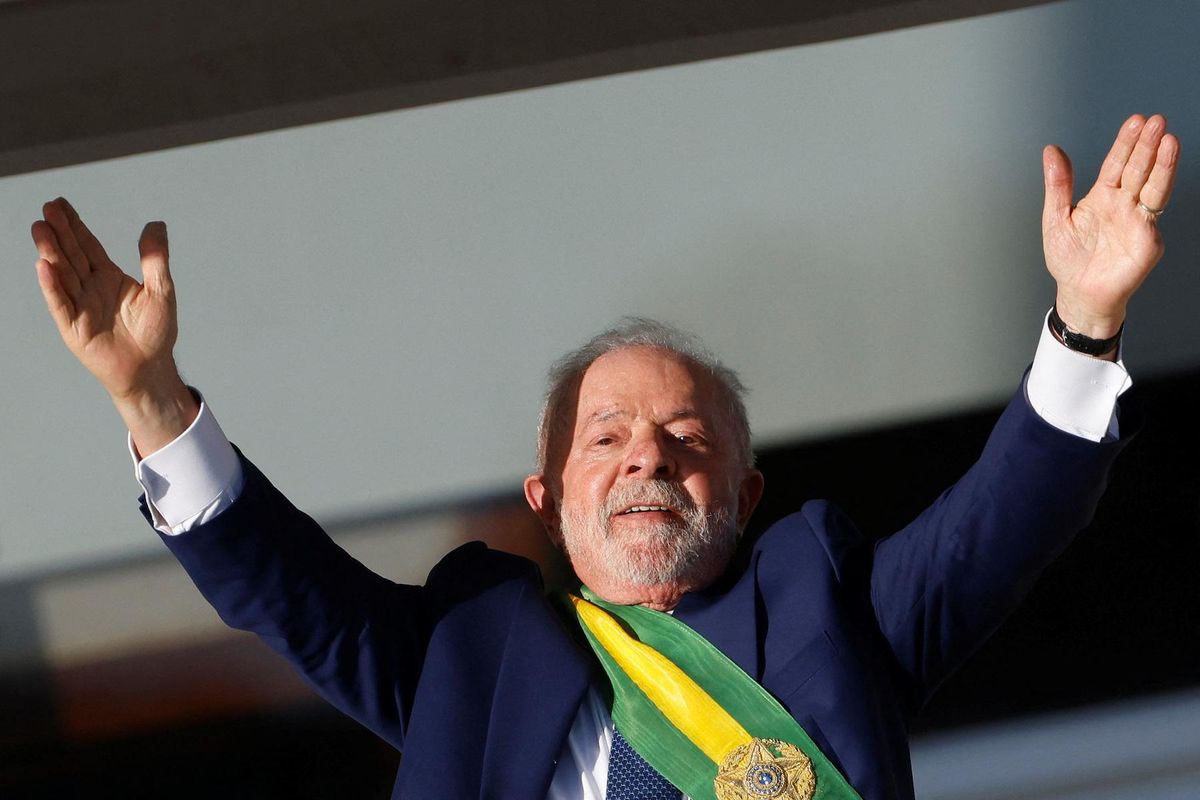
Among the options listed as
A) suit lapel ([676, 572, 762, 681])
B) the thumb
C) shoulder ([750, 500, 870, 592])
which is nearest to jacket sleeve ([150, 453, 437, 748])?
the thumb

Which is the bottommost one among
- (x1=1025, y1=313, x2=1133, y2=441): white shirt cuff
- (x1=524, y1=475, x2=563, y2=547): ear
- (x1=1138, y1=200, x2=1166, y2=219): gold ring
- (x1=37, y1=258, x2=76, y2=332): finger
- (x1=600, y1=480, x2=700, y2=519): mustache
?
(x1=524, y1=475, x2=563, y2=547): ear

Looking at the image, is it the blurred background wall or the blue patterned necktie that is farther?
the blurred background wall

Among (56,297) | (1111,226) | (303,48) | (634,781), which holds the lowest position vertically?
(634,781)

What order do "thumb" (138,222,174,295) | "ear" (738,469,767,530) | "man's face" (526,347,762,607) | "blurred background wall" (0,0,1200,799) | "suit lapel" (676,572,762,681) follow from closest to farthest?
1. "thumb" (138,222,174,295)
2. "suit lapel" (676,572,762,681)
3. "man's face" (526,347,762,607)
4. "ear" (738,469,767,530)
5. "blurred background wall" (0,0,1200,799)

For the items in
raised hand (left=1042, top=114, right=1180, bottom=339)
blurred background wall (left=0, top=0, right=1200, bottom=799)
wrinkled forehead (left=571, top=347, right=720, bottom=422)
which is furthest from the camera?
blurred background wall (left=0, top=0, right=1200, bottom=799)

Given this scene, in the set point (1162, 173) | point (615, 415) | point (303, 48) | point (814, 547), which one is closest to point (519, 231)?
point (303, 48)

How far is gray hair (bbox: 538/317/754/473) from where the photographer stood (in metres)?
2.27

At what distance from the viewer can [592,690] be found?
201 cm

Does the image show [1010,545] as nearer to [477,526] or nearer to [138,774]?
[477,526]

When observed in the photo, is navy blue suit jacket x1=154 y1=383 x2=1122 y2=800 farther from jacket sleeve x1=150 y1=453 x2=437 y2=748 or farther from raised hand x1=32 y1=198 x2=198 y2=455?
raised hand x1=32 y1=198 x2=198 y2=455

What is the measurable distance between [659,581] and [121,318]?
76cm

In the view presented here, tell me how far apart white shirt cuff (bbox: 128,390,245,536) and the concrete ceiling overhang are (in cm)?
66

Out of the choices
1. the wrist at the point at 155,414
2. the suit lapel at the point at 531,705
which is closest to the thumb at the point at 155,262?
the wrist at the point at 155,414

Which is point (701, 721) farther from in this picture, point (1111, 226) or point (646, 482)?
point (1111, 226)
